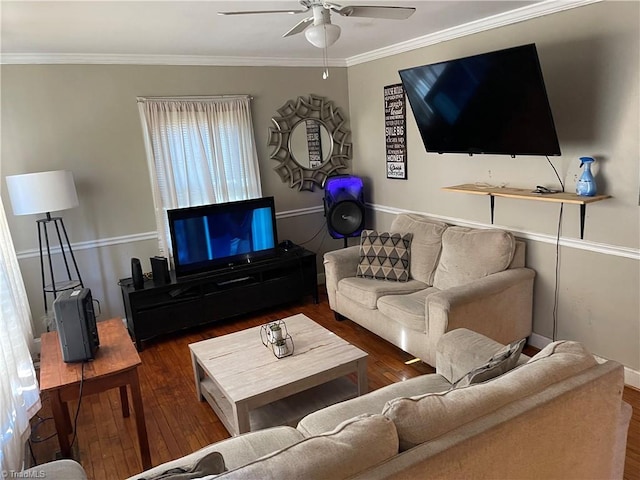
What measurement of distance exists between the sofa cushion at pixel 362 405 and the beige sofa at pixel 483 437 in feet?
0.42

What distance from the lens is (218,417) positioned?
285cm

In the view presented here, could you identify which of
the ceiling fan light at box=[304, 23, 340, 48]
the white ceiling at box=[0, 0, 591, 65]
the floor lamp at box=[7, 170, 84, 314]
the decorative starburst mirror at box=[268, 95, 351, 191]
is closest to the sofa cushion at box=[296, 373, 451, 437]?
the ceiling fan light at box=[304, 23, 340, 48]

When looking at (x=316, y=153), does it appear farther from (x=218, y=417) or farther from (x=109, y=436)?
(x=109, y=436)

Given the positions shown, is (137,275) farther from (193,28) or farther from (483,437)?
(483,437)

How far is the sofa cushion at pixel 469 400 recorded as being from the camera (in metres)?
1.37

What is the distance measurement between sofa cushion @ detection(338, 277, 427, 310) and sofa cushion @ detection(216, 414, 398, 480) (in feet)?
7.24

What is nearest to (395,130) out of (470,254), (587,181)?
(470,254)

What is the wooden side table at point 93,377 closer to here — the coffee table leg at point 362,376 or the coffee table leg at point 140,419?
the coffee table leg at point 140,419

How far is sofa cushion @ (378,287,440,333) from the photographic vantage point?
314cm

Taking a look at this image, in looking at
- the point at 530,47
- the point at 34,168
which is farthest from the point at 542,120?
the point at 34,168

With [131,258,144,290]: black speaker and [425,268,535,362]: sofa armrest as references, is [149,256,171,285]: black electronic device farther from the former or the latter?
[425,268,535,362]: sofa armrest

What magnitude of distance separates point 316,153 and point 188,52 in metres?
1.59

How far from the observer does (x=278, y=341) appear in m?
2.71

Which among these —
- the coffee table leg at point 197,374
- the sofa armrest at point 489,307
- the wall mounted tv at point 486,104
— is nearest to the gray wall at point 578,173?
the sofa armrest at point 489,307
